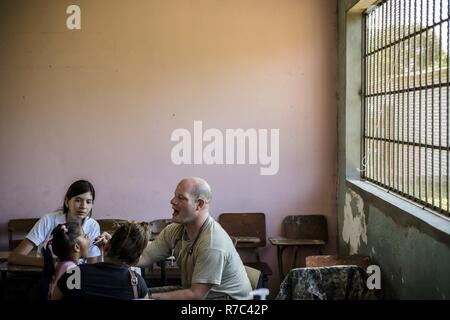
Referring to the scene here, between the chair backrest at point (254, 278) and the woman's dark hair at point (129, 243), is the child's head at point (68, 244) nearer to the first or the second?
the woman's dark hair at point (129, 243)

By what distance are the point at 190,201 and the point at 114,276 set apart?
69 centimetres

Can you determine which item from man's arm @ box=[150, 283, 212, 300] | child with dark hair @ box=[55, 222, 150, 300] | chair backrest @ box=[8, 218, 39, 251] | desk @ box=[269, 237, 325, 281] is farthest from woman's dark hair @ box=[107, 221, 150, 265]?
chair backrest @ box=[8, 218, 39, 251]

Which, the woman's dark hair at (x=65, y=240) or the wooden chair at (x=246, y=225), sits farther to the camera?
the wooden chair at (x=246, y=225)

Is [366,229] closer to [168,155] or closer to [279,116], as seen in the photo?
[279,116]

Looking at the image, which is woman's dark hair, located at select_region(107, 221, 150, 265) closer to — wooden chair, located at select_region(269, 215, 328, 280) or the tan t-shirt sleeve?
the tan t-shirt sleeve

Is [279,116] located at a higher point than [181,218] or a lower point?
higher

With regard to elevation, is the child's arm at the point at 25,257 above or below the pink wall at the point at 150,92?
below

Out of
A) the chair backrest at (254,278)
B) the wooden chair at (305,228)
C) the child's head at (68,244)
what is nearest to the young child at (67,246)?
the child's head at (68,244)

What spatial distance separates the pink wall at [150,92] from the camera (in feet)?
19.1

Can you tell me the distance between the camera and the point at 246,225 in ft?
19.2

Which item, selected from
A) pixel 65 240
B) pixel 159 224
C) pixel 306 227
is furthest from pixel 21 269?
pixel 306 227

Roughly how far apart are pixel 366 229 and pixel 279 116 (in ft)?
4.84
